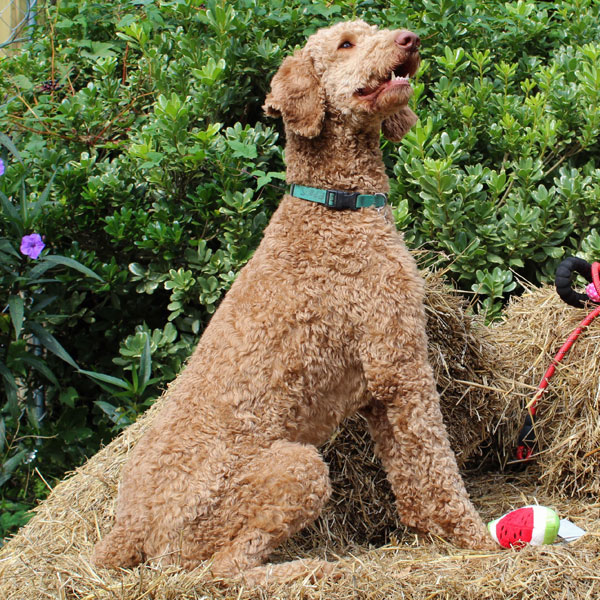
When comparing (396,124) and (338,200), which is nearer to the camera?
(338,200)

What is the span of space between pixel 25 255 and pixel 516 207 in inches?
101

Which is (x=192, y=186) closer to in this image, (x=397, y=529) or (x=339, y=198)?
(x=339, y=198)

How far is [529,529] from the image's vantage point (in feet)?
7.55

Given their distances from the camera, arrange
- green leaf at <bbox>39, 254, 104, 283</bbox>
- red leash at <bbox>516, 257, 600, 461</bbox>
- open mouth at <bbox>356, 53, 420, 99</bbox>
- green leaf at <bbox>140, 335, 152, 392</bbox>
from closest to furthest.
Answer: open mouth at <bbox>356, 53, 420, 99</bbox> < red leash at <bbox>516, 257, 600, 461</bbox> < green leaf at <bbox>39, 254, 104, 283</bbox> < green leaf at <bbox>140, 335, 152, 392</bbox>

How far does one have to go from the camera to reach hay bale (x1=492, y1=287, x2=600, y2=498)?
2.73 metres

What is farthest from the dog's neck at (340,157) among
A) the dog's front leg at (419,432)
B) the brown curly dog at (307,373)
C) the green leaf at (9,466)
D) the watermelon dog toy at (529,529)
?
the green leaf at (9,466)

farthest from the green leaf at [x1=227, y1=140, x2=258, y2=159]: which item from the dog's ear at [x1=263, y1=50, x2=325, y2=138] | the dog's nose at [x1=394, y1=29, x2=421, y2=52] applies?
the dog's nose at [x1=394, y1=29, x2=421, y2=52]

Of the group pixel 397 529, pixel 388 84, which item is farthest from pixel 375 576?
pixel 388 84

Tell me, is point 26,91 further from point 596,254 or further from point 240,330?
point 596,254

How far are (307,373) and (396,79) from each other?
965 mm

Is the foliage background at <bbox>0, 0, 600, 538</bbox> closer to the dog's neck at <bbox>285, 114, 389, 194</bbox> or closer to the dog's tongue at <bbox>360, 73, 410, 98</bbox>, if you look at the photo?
the dog's neck at <bbox>285, 114, 389, 194</bbox>

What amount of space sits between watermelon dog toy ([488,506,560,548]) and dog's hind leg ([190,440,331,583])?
66 centimetres

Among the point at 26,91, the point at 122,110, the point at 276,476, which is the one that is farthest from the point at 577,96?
the point at 26,91

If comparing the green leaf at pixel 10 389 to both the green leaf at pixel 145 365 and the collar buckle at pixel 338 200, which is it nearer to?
the green leaf at pixel 145 365
